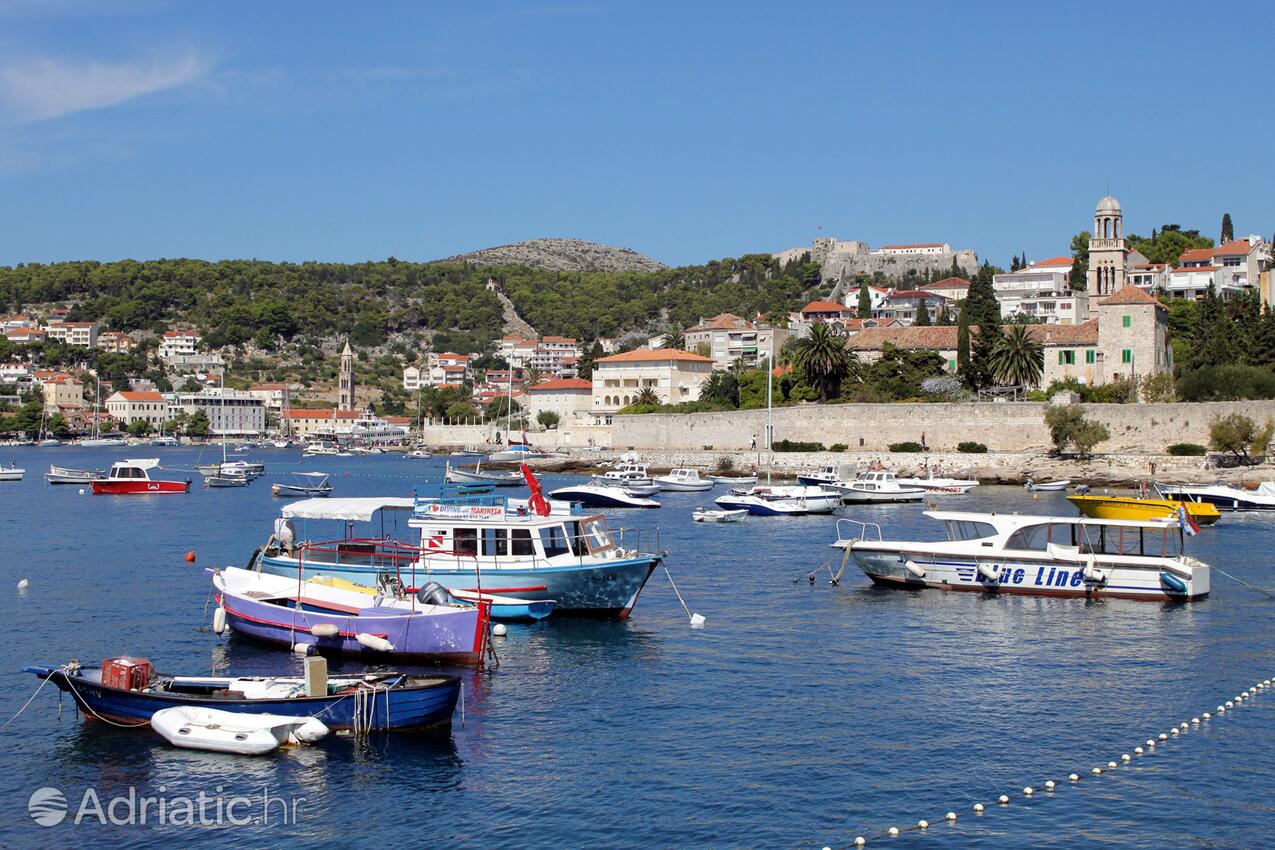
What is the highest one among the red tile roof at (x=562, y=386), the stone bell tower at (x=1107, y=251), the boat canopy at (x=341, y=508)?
the stone bell tower at (x=1107, y=251)

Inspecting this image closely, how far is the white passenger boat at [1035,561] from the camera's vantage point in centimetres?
2600

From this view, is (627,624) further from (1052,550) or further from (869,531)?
(869,531)

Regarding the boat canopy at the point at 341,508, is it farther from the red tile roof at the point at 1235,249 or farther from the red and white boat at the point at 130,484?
the red tile roof at the point at 1235,249

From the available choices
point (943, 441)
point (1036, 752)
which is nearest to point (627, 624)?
point (1036, 752)

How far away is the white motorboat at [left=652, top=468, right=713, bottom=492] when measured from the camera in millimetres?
58719

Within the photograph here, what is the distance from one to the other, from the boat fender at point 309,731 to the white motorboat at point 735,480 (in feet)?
151

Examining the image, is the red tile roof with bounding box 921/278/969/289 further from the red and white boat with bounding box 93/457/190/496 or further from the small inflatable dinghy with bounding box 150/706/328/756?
the small inflatable dinghy with bounding box 150/706/328/756

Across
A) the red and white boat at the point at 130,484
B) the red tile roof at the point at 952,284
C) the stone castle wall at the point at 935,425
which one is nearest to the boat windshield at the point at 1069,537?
the stone castle wall at the point at 935,425

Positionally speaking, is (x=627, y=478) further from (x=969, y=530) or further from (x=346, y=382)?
(x=346, y=382)

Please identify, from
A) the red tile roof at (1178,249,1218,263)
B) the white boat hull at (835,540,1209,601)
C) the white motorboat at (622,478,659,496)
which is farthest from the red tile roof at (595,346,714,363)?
the white boat hull at (835,540,1209,601)

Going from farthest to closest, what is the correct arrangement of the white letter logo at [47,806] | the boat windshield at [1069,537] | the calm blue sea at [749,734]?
the boat windshield at [1069,537]
the white letter logo at [47,806]
the calm blue sea at [749,734]

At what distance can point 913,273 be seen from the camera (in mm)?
154000

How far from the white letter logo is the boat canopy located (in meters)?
10.5

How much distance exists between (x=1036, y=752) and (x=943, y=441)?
2109 inches
